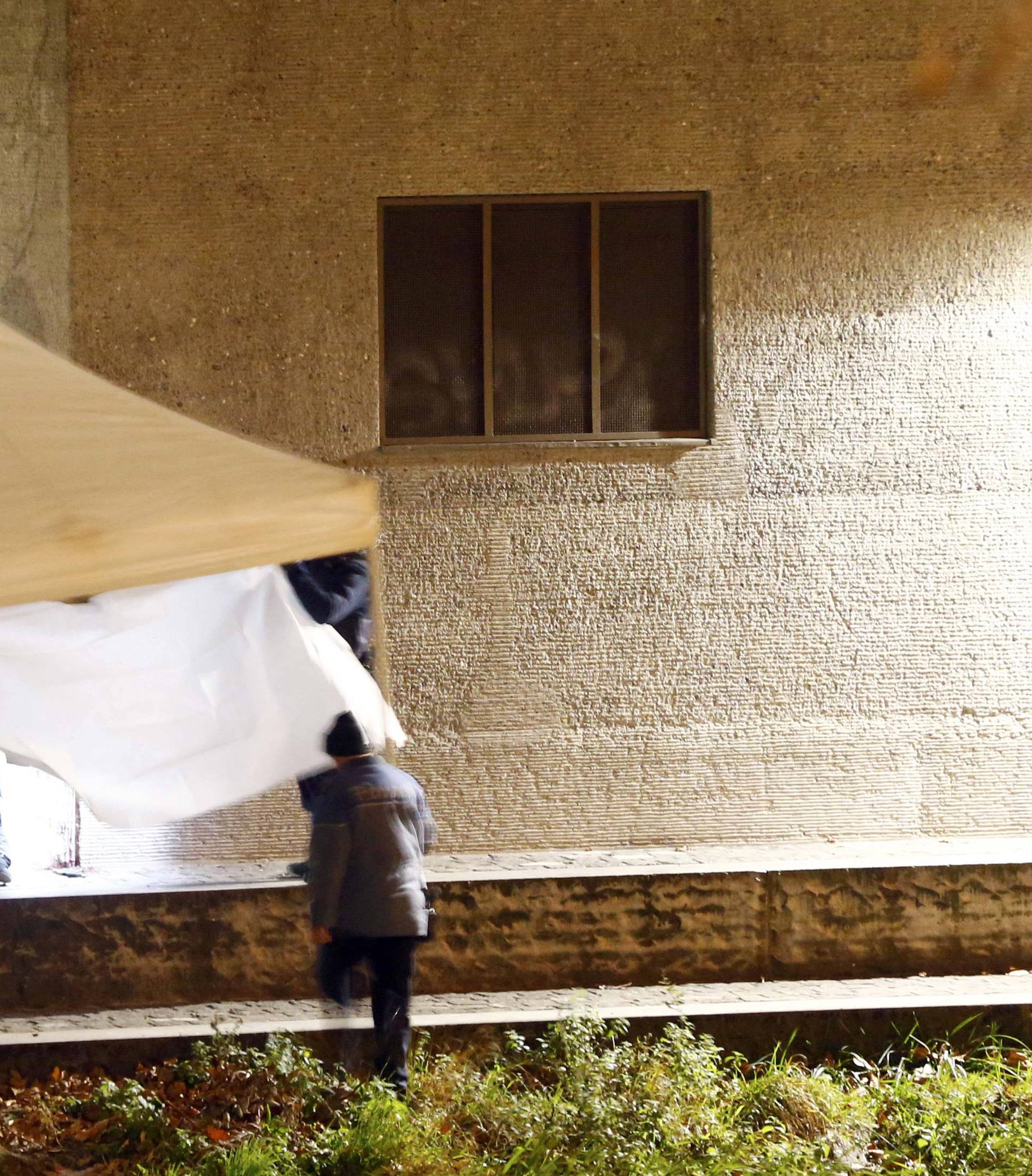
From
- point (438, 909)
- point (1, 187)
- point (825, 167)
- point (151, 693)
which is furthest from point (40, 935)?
point (825, 167)

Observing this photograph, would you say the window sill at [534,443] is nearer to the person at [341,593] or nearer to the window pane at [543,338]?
the window pane at [543,338]

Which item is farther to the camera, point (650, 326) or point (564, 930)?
point (650, 326)

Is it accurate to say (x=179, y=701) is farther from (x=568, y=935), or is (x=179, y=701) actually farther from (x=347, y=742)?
(x=568, y=935)

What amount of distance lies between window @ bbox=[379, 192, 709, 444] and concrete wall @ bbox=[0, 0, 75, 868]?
6.36 feet

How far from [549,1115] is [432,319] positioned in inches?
182

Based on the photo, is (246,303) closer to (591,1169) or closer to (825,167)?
(825,167)

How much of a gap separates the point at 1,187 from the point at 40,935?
4.37 m

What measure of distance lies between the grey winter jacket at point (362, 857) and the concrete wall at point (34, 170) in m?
3.25

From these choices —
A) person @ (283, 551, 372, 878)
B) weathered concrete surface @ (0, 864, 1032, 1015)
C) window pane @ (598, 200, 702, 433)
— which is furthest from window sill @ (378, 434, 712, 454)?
person @ (283, 551, 372, 878)

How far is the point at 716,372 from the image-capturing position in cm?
689

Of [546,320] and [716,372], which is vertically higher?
[546,320]

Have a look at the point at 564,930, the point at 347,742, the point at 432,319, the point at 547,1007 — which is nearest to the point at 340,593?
the point at 347,742

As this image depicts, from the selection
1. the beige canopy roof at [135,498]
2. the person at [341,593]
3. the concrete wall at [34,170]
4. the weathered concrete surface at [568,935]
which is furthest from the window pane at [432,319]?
the beige canopy roof at [135,498]

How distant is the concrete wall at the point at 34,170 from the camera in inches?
264
